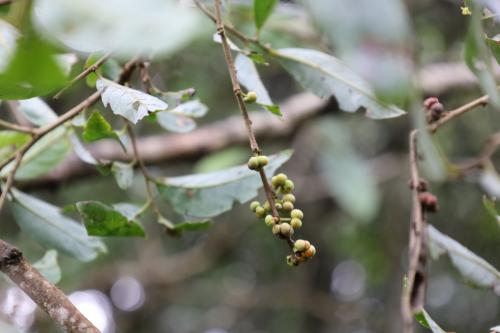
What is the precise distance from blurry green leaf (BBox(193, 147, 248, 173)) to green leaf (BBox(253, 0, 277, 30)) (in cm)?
82

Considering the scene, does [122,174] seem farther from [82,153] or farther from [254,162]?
[254,162]

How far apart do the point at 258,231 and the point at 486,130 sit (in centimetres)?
99

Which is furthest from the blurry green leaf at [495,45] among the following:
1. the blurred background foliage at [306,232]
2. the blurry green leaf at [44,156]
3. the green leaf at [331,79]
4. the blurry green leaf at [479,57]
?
the blurred background foliage at [306,232]

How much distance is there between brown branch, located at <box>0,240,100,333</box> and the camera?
582 millimetres

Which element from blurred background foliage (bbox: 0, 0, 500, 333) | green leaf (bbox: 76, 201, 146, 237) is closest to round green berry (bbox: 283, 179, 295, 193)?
green leaf (bbox: 76, 201, 146, 237)

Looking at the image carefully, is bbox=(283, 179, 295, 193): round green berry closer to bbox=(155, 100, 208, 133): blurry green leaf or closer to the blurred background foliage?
bbox=(155, 100, 208, 133): blurry green leaf

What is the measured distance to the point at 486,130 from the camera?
231 cm

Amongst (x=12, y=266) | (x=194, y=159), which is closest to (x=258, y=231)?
(x=194, y=159)

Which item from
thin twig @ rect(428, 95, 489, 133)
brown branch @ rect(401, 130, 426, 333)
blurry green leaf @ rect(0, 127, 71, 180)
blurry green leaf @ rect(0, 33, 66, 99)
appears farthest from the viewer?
blurry green leaf @ rect(0, 127, 71, 180)

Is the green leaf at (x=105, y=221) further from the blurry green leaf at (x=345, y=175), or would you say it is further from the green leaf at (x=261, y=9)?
the blurry green leaf at (x=345, y=175)

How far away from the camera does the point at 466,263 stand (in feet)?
2.35

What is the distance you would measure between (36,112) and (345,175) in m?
1.08

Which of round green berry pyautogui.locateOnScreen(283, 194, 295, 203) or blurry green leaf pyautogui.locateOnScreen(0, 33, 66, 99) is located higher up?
blurry green leaf pyautogui.locateOnScreen(0, 33, 66, 99)

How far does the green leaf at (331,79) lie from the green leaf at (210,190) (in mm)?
123
